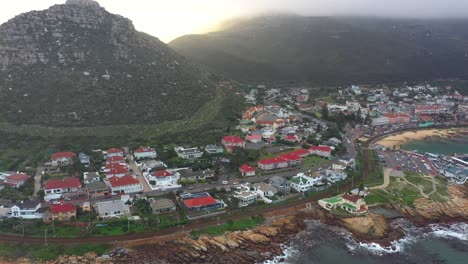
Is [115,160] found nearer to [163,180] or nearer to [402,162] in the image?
[163,180]

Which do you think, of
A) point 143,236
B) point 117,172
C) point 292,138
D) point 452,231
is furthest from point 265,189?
point 292,138

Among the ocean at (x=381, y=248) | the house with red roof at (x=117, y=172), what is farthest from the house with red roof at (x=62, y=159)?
the ocean at (x=381, y=248)

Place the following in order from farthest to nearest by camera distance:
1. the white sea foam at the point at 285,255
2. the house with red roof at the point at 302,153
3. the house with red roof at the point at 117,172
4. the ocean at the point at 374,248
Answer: the house with red roof at the point at 302,153 < the house with red roof at the point at 117,172 < the ocean at the point at 374,248 < the white sea foam at the point at 285,255

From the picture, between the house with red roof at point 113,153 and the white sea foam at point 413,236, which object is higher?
the house with red roof at point 113,153

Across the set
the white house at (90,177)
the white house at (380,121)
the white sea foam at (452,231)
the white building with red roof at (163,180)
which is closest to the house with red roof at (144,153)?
the white house at (90,177)

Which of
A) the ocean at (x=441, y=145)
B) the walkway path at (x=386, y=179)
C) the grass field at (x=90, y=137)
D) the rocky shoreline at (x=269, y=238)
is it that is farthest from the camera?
the ocean at (x=441, y=145)

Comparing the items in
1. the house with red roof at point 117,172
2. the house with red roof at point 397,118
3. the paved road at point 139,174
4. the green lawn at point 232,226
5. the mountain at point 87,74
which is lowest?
the house with red roof at point 397,118

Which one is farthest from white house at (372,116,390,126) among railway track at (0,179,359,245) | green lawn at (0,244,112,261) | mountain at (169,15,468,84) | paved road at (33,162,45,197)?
green lawn at (0,244,112,261)

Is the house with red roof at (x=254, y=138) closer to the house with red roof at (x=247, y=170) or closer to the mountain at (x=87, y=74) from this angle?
the house with red roof at (x=247, y=170)

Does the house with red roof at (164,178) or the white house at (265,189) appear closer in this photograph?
the white house at (265,189)
